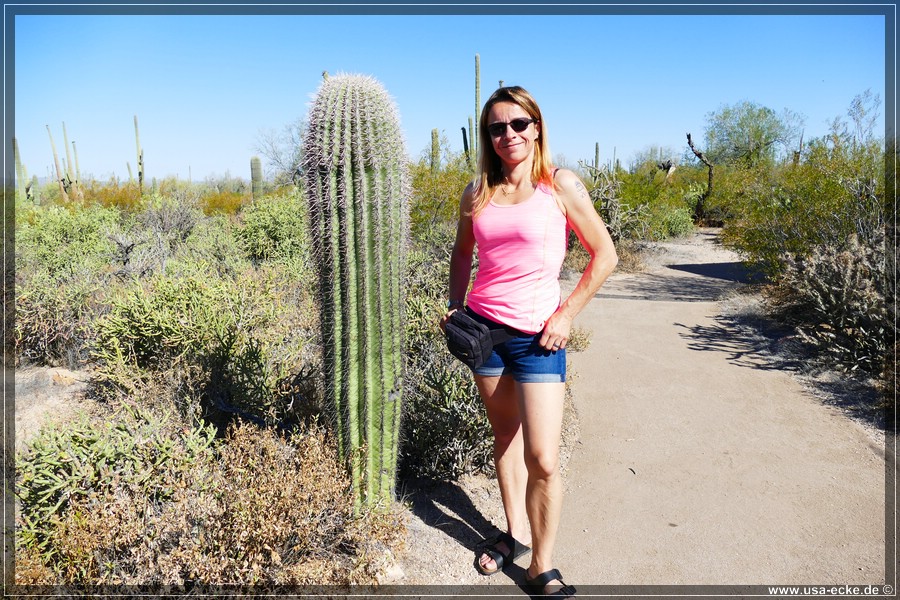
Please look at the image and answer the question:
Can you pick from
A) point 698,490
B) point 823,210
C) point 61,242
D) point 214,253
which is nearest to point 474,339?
point 698,490

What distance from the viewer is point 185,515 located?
7.70 feet

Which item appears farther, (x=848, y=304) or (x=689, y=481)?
(x=848, y=304)

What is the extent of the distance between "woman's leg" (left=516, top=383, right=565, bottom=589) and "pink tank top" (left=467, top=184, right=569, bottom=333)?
27cm

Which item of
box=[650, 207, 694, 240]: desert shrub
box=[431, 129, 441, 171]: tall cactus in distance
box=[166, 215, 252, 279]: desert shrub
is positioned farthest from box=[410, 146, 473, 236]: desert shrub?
box=[650, 207, 694, 240]: desert shrub

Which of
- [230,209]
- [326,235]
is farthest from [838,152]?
[230,209]

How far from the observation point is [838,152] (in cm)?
809

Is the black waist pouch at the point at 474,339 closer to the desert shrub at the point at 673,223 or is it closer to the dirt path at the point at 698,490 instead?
the dirt path at the point at 698,490

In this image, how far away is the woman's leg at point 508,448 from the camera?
263 cm

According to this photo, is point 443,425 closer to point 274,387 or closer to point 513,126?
point 274,387

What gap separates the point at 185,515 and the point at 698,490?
287 centimetres

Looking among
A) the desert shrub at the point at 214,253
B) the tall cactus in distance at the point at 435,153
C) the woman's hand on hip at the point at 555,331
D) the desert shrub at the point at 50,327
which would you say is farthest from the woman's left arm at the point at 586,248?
the tall cactus in distance at the point at 435,153

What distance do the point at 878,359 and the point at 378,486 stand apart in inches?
180

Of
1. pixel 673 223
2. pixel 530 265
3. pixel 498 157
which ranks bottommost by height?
pixel 530 265

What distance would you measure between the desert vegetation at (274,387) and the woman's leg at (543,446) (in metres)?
0.71
